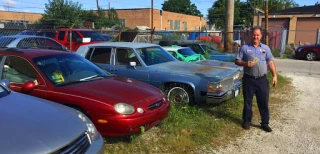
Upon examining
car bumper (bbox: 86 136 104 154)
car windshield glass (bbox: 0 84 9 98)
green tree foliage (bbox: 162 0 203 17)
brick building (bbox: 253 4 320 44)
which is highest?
green tree foliage (bbox: 162 0 203 17)

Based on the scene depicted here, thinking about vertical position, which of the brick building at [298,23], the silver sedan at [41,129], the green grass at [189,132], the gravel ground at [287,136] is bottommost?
the gravel ground at [287,136]

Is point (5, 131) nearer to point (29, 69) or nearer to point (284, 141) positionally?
point (29, 69)

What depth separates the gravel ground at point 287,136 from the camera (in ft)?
14.2

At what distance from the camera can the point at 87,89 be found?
167 inches

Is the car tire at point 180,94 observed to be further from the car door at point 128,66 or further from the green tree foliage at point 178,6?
the green tree foliage at point 178,6

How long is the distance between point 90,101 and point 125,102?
19.3 inches

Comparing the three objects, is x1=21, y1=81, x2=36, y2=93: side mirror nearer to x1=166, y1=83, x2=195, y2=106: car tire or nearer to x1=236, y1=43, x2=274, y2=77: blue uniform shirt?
x1=166, y1=83, x2=195, y2=106: car tire

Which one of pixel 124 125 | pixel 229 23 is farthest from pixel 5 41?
pixel 229 23

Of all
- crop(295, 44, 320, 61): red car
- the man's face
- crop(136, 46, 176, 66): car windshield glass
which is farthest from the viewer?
crop(295, 44, 320, 61): red car

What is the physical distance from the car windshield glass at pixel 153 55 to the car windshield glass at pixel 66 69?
1572 mm

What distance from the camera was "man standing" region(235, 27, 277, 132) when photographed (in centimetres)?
483

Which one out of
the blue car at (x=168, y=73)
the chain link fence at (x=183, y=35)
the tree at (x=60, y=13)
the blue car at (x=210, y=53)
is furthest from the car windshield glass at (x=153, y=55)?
the tree at (x=60, y=13)

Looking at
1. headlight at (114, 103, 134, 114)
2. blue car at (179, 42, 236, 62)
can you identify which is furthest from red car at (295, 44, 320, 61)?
headlight at (114, 103, 134, 114)

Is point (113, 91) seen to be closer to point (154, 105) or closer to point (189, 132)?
point (154, 105)
